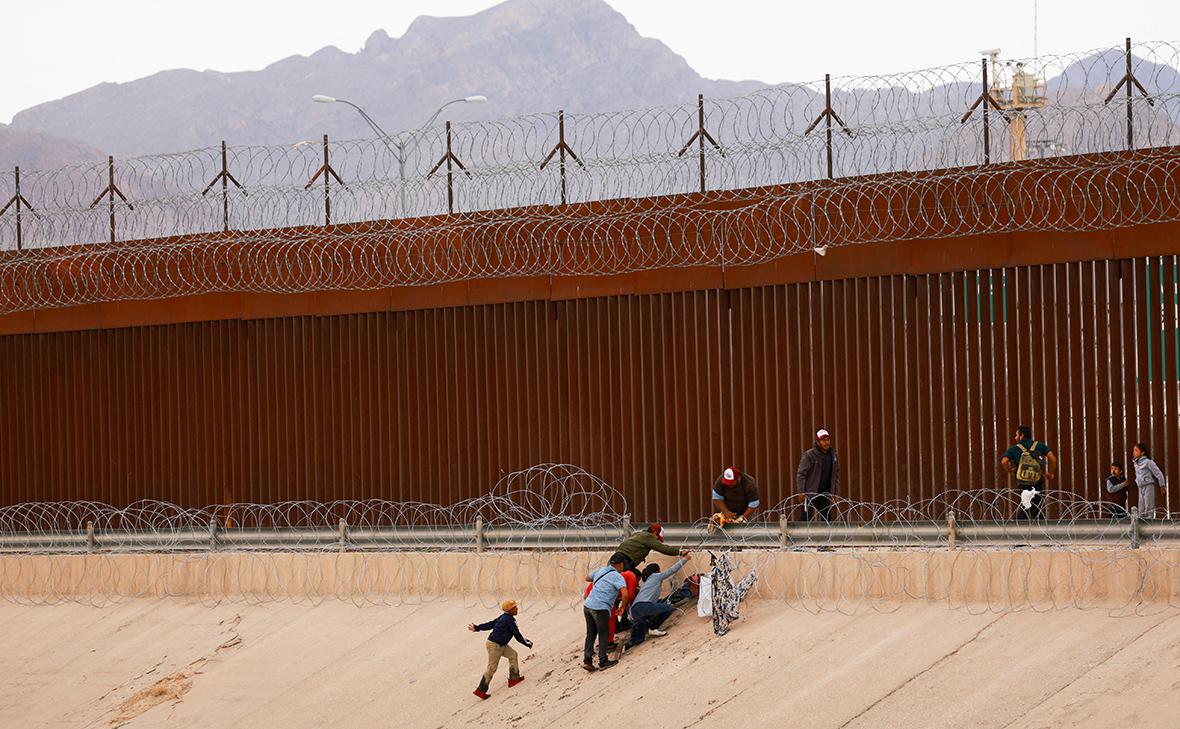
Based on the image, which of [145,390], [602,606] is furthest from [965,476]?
[145,390]

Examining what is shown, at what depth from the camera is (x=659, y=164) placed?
16.0 meters

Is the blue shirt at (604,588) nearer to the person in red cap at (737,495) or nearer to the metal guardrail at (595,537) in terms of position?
the metal guardrail at (595,537)

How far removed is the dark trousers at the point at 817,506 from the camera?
554 inches

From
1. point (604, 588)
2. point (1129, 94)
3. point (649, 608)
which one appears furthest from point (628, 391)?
point (1129, 94)

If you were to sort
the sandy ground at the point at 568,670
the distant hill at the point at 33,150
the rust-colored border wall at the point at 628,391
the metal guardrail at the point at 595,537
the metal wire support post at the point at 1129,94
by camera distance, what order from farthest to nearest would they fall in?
the distant hill at the point at 33,150
the rust-colored border wall at the point at 628,391
the metal wire support post at the point at 1129,94
the metal guardrail at the point at 595,537
the sandy ground at the point at 568,670

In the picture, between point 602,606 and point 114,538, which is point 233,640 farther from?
point 602,606

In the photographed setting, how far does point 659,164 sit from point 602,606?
543 centimetres

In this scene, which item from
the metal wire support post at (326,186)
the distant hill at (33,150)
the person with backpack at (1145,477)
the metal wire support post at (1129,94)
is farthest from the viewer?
the distant hill at (33,150)

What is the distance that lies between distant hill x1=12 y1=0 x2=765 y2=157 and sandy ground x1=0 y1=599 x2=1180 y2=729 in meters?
138

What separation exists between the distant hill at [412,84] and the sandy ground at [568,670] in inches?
5418

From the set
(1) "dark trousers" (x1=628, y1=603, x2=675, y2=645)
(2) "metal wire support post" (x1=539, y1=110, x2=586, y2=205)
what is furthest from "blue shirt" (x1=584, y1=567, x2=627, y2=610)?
(2) "metal wire support post" (x1=539, y1=110, x2=586, y2=205)

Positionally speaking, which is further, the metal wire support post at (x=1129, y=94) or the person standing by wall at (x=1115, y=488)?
the person standing by wall at (x=1115, y=488)

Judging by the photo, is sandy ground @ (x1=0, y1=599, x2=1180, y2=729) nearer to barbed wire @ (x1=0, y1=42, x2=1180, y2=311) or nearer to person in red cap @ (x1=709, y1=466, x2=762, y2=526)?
person in red cap @ (x1=709, y1=466, x2=762, y2=526)

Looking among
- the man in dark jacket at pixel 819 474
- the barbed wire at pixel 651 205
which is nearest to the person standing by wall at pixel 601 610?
the man in dark jacket at pixel 819 474
